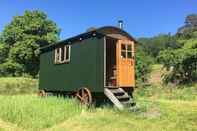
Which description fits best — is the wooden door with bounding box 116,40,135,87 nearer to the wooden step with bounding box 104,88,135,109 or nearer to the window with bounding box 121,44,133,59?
the window with bounding box 121,44,133,59

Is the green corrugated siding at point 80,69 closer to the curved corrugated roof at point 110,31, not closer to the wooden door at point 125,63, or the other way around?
the curved corrugated roof at point 110,31

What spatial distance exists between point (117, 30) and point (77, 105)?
4.05m

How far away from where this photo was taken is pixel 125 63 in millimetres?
15961

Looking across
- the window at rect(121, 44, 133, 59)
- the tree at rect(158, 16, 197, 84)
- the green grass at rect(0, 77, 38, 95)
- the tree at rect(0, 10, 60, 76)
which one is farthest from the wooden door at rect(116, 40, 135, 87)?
the tree at rect(0, 10, 60, 76)

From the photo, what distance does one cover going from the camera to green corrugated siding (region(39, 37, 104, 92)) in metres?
15.5

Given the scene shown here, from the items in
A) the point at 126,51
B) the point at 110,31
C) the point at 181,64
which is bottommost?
the point at 181,64

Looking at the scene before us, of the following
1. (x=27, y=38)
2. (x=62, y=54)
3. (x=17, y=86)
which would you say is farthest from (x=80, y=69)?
(x=27, y=38)

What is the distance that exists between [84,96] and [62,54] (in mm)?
3815

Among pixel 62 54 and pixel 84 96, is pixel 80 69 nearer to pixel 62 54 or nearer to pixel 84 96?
pixel 84 96

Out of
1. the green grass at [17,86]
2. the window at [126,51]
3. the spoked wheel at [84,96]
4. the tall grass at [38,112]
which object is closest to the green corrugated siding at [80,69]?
the spoked wheel at [84,96]

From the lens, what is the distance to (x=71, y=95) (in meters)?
18.2

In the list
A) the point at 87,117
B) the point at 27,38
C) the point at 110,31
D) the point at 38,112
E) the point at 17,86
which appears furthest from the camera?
the point at 27,38

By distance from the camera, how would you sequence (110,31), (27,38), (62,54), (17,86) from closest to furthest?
(110,31), (62,54), (17,86), (27,38)

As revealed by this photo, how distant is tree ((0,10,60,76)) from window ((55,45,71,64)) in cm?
1749
